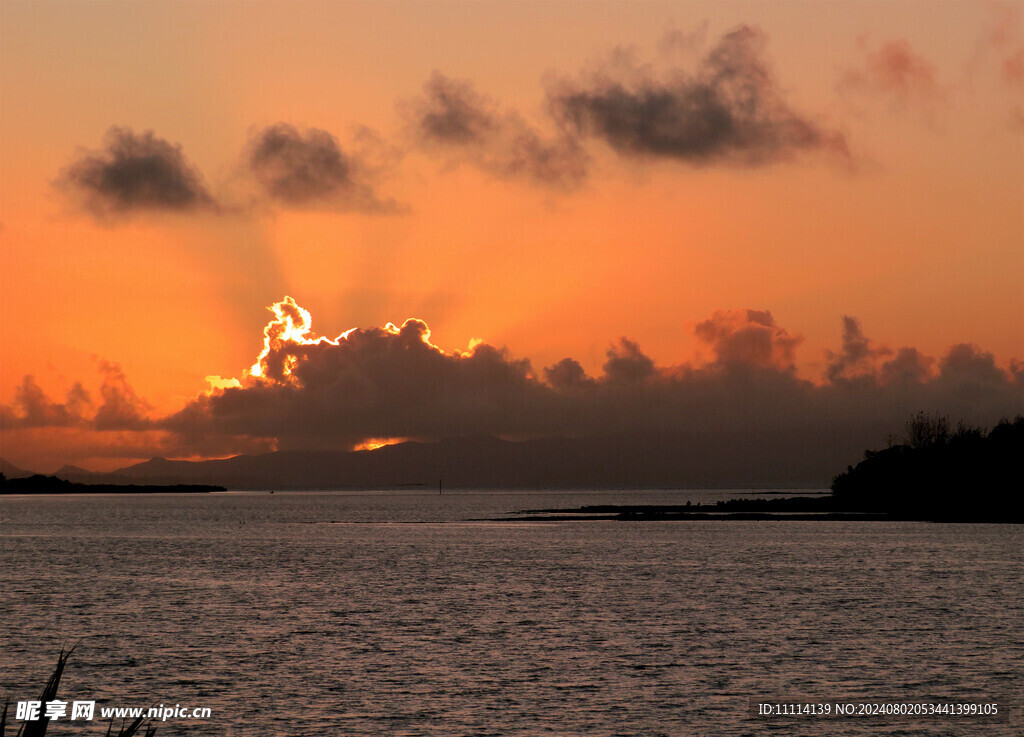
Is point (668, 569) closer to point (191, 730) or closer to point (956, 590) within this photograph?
point (956, 590)

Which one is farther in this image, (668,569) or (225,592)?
(668,569)

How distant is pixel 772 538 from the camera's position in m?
147

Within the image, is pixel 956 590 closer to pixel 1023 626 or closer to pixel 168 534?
pixel 1023 626

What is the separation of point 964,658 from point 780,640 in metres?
9.10

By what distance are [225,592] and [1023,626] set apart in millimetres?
54109

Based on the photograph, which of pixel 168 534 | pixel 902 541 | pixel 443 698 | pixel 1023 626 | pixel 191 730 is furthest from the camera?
pixel 168 534

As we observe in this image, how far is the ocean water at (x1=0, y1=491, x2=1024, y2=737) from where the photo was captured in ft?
125

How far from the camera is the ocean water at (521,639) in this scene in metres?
38.2

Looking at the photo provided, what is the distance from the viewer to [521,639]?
5444 centimetres

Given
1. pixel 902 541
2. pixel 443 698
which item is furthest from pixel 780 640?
pixel 902 541

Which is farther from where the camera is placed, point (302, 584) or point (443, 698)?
point (302, 584)

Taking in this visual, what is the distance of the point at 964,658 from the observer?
48500mm

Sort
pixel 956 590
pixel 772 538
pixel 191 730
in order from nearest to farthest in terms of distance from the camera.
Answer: pixel 191 730, pixel 956 590, pixel 772 538

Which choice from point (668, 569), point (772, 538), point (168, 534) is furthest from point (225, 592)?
point (168, 534)
